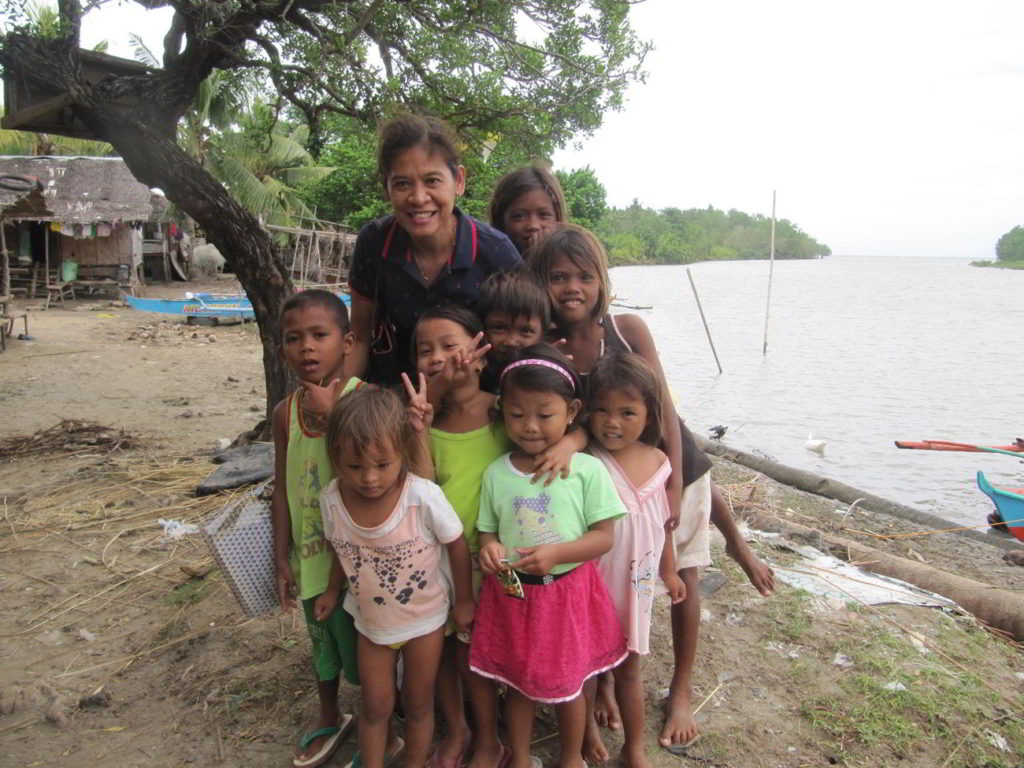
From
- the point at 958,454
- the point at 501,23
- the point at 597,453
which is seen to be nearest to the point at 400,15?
the point at 501,23

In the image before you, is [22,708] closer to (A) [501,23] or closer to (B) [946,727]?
(B) [946,727]

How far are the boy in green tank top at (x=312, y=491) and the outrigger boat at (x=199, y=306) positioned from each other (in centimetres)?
1424

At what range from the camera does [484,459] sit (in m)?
2.10

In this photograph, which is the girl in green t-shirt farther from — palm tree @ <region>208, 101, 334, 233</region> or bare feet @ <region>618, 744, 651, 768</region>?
palm tree @ <region>208, 101, 334, 233</region>

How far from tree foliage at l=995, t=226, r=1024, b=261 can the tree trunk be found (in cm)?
8713

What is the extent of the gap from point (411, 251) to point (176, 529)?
298 cm

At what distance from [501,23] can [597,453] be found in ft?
15.4

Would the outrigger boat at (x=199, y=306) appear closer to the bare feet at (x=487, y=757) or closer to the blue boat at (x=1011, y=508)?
the blue boat at (x=1011, y=508)

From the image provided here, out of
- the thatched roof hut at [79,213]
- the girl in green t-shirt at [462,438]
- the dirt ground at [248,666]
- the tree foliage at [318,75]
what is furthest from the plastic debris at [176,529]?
the thatched roof hut at [79,213]

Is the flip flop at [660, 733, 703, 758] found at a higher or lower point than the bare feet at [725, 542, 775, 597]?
lower

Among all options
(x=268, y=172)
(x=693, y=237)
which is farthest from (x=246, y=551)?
(x=693, y=237)

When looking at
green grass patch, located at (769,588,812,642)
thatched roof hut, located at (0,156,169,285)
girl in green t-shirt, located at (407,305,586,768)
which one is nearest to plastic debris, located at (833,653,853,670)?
green grass patch, located at (769,588,812,642)

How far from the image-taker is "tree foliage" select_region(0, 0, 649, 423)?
16.6 ft

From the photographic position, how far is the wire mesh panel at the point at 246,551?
2.26 meters
